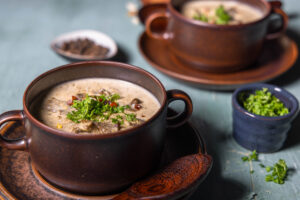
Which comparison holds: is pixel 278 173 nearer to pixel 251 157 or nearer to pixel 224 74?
pixel 251 157

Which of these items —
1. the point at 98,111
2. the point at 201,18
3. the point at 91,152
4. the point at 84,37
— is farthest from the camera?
the point at 84,37

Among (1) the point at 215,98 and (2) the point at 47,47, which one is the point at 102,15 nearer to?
(2) the point at 47,47

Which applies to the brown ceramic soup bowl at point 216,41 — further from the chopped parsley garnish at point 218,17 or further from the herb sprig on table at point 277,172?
the herb sprig on table at point 277,172

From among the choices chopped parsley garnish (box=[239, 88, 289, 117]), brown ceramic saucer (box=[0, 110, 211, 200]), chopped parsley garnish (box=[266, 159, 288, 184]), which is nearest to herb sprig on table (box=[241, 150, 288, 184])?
chopped parsley garnish (box=[266, 159, 288, 184])

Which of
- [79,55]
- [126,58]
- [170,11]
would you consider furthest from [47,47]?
[170,11]

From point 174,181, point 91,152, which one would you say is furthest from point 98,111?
point 174,181

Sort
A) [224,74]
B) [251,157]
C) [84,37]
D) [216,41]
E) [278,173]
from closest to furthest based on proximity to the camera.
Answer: [278,173]
[251,157]
[216,41]
[224,74]
[84,37]

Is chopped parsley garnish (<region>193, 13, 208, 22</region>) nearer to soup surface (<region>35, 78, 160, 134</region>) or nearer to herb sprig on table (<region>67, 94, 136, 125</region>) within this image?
soup surface (<region>35, 78, 160, 134</region>)
